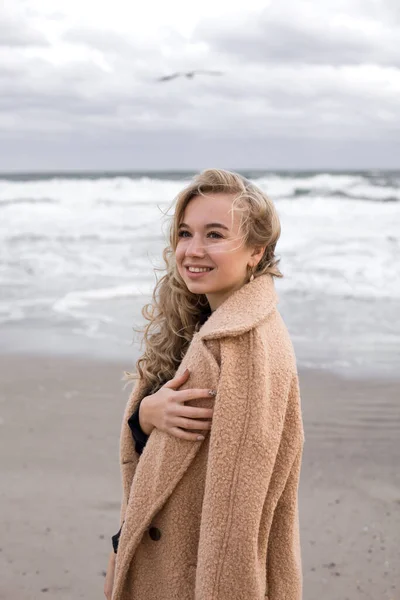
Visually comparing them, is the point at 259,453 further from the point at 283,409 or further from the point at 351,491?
the point at 351,491

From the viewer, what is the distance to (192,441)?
63.2 inches

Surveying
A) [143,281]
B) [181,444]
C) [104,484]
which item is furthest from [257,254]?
[143,281]

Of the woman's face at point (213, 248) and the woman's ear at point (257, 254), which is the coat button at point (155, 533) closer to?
the woman's face at point (213, 248)

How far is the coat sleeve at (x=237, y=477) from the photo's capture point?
152 cm

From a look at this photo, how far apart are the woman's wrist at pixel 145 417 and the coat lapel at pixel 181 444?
0.05 metres

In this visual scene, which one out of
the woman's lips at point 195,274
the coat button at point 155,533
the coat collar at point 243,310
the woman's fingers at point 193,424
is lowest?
the coat button at point 155,533

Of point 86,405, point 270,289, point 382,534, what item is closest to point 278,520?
point 270,289

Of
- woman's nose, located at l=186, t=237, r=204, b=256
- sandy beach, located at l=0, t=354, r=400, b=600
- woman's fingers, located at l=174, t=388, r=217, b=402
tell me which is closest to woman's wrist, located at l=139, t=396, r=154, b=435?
woman's fingers, located at l=174, t=388, r=217, b=402

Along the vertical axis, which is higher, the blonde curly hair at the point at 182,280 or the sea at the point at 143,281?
the blonde curly hair at the point at 182,280

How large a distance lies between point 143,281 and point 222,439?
28.6ft

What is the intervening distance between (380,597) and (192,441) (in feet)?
6.58

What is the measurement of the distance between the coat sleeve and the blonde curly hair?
0.36m

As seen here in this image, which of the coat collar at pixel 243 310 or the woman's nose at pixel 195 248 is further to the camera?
the woman's nose at pixel 195 248

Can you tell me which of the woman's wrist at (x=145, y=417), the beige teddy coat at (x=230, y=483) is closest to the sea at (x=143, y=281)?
the beige teddy coat at (x=230, y=483)
